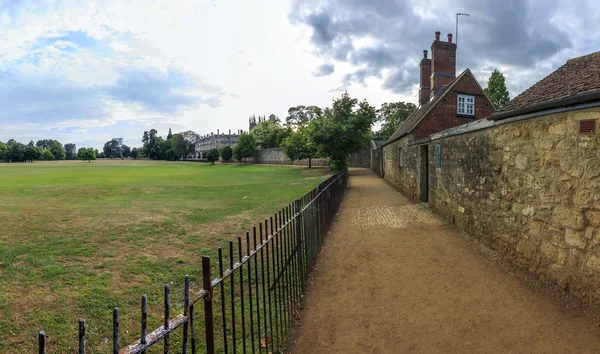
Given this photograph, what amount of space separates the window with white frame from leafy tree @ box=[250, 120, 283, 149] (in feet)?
201

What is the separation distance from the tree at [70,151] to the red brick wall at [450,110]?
497 feet

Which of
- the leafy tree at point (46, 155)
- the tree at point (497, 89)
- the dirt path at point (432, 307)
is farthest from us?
the leafy tree at point (46, 155)

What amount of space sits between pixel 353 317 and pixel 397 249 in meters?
3.21

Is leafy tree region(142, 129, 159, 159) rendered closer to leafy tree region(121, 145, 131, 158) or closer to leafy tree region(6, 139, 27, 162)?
leafy tree region(121, 145, 131, 158)

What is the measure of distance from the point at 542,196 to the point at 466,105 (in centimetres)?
1561

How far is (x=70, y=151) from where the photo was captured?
139m

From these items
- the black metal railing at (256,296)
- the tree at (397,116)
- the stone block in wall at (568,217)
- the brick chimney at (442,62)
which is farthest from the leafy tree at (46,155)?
the stone block in wall at (568,217)

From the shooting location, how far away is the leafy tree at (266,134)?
79500 millimetres

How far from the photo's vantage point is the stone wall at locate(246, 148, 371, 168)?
49.2 metres

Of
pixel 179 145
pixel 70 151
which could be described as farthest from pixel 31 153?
pixel 70 151

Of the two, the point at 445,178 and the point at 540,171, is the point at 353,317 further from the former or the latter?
the point at 445,178

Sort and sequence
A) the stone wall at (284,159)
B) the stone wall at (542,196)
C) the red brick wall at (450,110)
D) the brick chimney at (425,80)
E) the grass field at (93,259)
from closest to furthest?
the grass field at (93,259) → the stone wall at (542,196) → the red brick wall at (450,110) → the brick chimney at (425,80) → the stone wall at (284,159)

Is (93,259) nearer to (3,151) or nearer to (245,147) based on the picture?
(245,147)

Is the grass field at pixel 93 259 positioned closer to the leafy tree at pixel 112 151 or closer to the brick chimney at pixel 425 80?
the brick chimney at pixel 425 80
